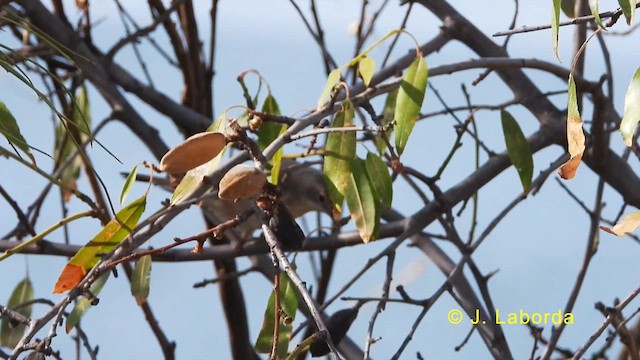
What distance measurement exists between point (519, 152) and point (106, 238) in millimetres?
537

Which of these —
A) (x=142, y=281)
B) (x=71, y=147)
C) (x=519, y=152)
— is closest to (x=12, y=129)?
(x=142, y=281)

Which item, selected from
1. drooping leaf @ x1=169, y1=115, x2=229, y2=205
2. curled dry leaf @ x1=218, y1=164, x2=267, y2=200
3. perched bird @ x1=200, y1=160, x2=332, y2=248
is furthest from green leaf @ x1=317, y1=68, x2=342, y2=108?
perched bird @ x1=200, y1=160, x2=332, y2=248

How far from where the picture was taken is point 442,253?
1.61 m

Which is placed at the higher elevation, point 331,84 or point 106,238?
point 331,84

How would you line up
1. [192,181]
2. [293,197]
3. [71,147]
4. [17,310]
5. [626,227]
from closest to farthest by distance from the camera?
[626,227] → [192,181] → [17,310] → [293,197] → [71,147]

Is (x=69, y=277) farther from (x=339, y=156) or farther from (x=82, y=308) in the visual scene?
(x=339, y=156)

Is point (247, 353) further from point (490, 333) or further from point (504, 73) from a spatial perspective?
point (504, 73)

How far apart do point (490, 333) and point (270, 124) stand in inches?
19.9

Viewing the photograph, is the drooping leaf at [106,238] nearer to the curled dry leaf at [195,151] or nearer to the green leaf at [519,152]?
the curled dry leaf at [195,151]

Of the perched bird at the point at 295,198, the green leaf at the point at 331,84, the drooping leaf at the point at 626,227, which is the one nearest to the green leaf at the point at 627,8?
the drooping leaf at the point at 626,227

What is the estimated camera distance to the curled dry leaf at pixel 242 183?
821 millimetres

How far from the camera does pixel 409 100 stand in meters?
1.05

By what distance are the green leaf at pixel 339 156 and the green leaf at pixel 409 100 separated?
60 millimetres

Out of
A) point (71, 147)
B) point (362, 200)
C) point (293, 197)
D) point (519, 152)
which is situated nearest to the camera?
point (362, 200)
